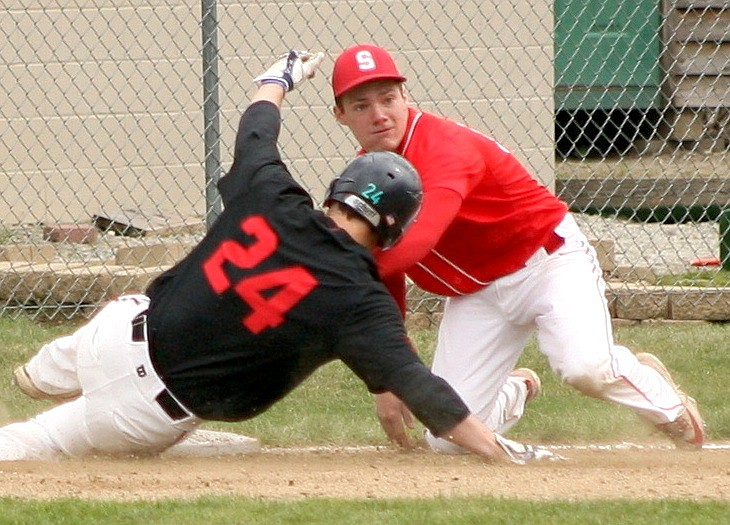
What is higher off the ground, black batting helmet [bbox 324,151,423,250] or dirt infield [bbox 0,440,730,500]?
black batting helmet [bbox 324,151,423,250]

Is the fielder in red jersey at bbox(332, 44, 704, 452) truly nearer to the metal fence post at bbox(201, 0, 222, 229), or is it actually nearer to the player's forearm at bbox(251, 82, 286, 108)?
the player's forearm at bbox(251, 82, 286, 108)

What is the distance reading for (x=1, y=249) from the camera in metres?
9.34

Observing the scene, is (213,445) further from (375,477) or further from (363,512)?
(363,512)

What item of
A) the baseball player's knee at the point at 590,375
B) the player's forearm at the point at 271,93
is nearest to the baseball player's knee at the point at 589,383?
the baseball player's knee at the point at 590,375

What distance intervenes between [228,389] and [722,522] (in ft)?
5.72

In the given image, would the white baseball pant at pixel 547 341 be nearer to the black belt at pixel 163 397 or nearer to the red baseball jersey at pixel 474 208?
the red baseball jersey at pixel 474 208

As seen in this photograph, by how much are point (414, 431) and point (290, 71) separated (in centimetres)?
188

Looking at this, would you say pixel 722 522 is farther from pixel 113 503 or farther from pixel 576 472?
pixel 113 503

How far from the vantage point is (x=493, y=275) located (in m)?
5.96

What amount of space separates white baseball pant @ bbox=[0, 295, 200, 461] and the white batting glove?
0.97 m

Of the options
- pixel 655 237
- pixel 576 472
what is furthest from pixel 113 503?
pixel 655 237

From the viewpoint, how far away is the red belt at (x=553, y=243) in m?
5.96

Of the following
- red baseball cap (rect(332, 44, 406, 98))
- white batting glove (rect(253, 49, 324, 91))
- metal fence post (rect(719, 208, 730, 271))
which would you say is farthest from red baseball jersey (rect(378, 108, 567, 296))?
Answer: metal fence post (rect(719, 208, 730, 271))

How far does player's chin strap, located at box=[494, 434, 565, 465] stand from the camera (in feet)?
17.6
